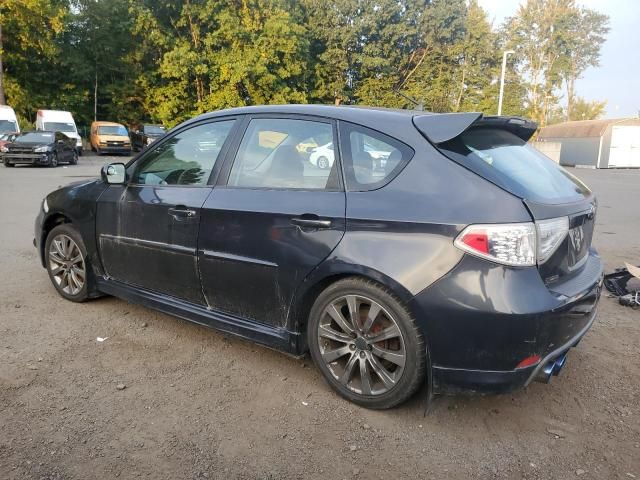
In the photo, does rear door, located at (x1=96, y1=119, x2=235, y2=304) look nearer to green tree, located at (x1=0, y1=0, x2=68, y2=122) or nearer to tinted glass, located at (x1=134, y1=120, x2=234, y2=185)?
tinted glass, located at (x1=134, y1=120, x2=234, y2=185)

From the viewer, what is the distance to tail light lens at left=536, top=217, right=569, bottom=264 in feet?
8.57

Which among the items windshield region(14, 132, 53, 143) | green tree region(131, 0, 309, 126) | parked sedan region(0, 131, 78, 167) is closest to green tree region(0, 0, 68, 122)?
green tree region(131, 0, 309, 126)

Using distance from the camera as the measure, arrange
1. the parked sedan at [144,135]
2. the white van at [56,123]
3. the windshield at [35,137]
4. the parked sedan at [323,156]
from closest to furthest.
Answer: the parked sedan at [323,156] → the windshield at [35,137] → the white van at [56,123] → the parked sedan at [144,135]

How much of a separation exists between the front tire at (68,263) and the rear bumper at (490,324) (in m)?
2.99

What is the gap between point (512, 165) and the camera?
116 inches

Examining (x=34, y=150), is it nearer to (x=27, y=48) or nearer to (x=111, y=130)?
(x=111, y=130)

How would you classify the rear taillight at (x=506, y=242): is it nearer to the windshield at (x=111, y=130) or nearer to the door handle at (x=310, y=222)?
the door handle at (x=310, y=222)

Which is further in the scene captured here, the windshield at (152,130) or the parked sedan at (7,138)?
the windshield at (152,130)

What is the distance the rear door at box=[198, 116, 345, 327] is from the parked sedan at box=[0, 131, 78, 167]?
20607mm

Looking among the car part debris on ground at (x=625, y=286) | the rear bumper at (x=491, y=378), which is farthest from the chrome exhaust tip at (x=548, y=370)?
the car part debris on ground at (x=625, y=286)

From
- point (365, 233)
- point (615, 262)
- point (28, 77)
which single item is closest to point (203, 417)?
point (365, 233)

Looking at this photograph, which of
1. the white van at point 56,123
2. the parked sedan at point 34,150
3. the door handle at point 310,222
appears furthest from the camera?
the white van at point 56,123

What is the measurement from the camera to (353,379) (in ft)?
10.1

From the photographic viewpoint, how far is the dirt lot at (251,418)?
8.31ft
